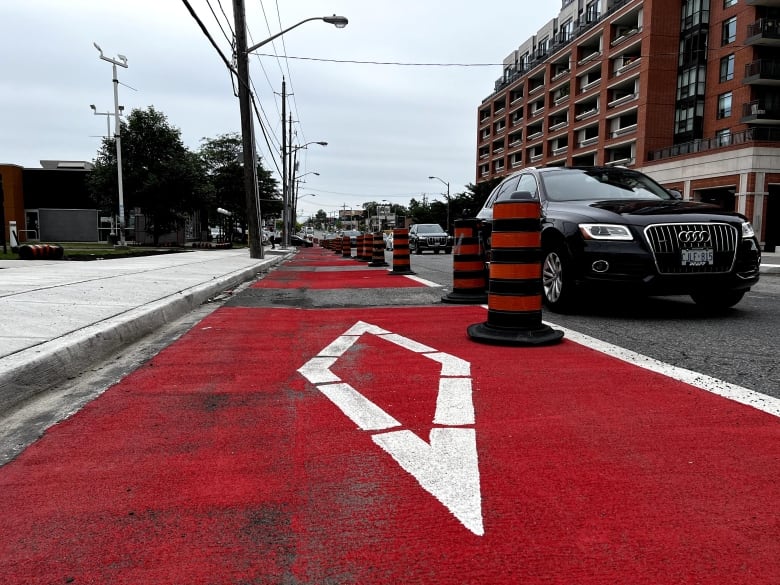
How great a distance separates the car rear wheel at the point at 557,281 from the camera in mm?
6457

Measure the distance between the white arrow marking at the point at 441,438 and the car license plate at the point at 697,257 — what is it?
9.79 ft

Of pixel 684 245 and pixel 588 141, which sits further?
pixel 588 141

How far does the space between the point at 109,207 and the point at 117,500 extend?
4003 cm

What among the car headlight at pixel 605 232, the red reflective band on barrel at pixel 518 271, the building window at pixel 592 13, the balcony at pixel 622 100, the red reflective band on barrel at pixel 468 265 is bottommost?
the red reflective band on barrel at pixel 468 265

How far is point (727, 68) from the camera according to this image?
133 ft

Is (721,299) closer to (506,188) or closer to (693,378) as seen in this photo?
(506,188)

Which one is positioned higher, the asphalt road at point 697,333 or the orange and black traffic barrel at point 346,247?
the orange and black traffic barrel at point 346,247

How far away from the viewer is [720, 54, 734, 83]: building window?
40.0 m

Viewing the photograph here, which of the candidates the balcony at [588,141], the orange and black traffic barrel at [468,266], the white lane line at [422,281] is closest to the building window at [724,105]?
the balcony at [588,141]

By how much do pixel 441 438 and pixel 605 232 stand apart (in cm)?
408

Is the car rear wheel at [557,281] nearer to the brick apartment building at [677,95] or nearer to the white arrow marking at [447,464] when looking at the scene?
the white arrow marking at [447,464]

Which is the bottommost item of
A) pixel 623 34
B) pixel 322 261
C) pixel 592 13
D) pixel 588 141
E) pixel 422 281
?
pixel 322 261

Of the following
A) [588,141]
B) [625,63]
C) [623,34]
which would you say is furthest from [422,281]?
[588,141]

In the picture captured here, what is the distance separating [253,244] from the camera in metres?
20.2
